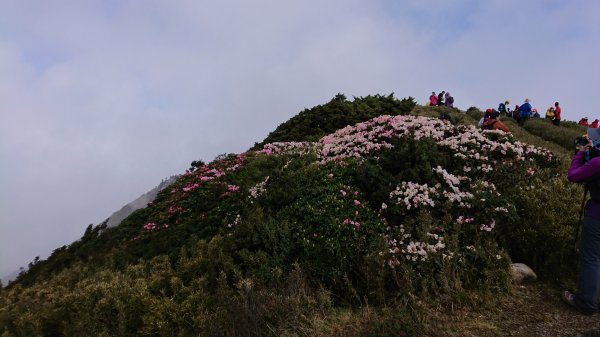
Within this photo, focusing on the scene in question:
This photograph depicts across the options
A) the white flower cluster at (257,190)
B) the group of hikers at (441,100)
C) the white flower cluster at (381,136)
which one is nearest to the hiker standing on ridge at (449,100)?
the group of hikers at (441,100)

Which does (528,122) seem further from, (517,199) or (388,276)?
(388,276)

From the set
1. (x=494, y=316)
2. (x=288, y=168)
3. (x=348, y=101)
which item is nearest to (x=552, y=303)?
(x=494, y=316)

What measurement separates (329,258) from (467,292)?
6.66 ft

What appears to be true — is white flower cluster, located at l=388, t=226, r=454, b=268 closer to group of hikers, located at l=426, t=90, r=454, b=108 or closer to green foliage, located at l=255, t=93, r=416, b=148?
green foliage, located at l=255, t=93, r=416, b=148

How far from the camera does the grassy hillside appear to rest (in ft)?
18.7

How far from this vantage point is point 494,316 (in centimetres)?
551

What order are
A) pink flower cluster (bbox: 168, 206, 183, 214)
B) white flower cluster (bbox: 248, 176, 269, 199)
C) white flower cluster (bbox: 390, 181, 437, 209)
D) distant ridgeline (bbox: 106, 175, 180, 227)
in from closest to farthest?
white flower cluster (bbox: 390, 181, 437, 209) < white flower cluster (bbox: 248, 176, 269, 199) < pink flower cluster (bbox: 168, 206, 183, 214) < distant ridgeline (bbox: 106, 175, 180, 227)

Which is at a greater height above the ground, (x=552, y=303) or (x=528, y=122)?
(x=528, y=122)

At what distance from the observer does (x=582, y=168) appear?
5488 millimetres

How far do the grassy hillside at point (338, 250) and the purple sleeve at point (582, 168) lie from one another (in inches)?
61.0

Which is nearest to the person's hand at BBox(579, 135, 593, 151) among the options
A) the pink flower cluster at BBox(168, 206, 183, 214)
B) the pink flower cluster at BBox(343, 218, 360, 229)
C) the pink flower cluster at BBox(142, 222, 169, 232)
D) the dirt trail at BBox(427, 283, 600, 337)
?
the dirt trail at BBox(427, 283, 600, 337)

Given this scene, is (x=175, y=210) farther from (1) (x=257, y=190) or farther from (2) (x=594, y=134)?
(2) (x=594, y=134)

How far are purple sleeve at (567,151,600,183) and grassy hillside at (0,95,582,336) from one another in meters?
1.55

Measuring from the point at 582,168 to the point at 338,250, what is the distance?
→ 352 centimetres
